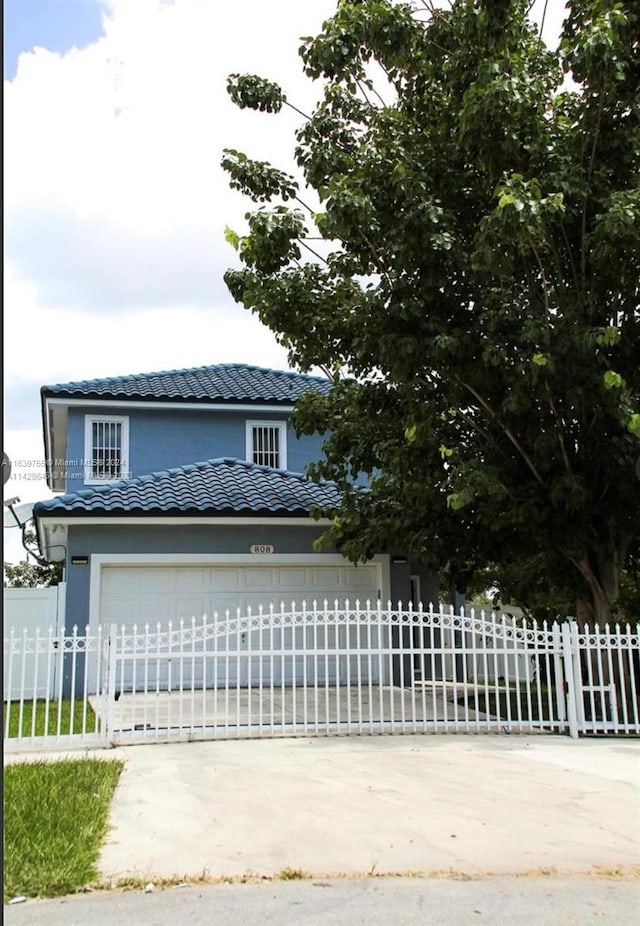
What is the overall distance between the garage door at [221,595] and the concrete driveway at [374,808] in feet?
18.2

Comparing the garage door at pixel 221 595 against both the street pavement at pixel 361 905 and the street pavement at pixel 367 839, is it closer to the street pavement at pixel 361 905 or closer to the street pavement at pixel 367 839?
the street pavement at pixel 367 839

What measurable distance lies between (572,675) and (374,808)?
4495 mm

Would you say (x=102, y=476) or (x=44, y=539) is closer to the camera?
(x=44, y=539)

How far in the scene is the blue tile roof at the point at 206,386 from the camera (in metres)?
20.0

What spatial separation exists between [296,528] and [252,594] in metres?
1.46

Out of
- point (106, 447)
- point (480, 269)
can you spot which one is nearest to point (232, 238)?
point (480, 269)

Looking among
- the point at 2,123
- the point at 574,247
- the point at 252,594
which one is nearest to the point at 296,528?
the point at 252,594

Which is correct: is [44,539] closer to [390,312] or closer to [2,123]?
[390,312]

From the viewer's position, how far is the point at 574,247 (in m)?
11.4

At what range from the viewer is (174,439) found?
67.3ft

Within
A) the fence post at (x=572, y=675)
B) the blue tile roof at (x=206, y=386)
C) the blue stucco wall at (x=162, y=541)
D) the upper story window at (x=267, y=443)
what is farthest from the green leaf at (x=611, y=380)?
the upper story window at (x=267, y=443)

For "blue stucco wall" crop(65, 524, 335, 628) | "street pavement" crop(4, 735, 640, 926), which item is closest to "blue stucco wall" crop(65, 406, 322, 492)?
"blue stucco wall" crop(65, 524, 335, 628)

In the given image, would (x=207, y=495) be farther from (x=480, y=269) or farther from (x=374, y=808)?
(x=374, y=808)

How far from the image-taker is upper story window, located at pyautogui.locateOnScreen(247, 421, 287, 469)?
2094 centimetres
